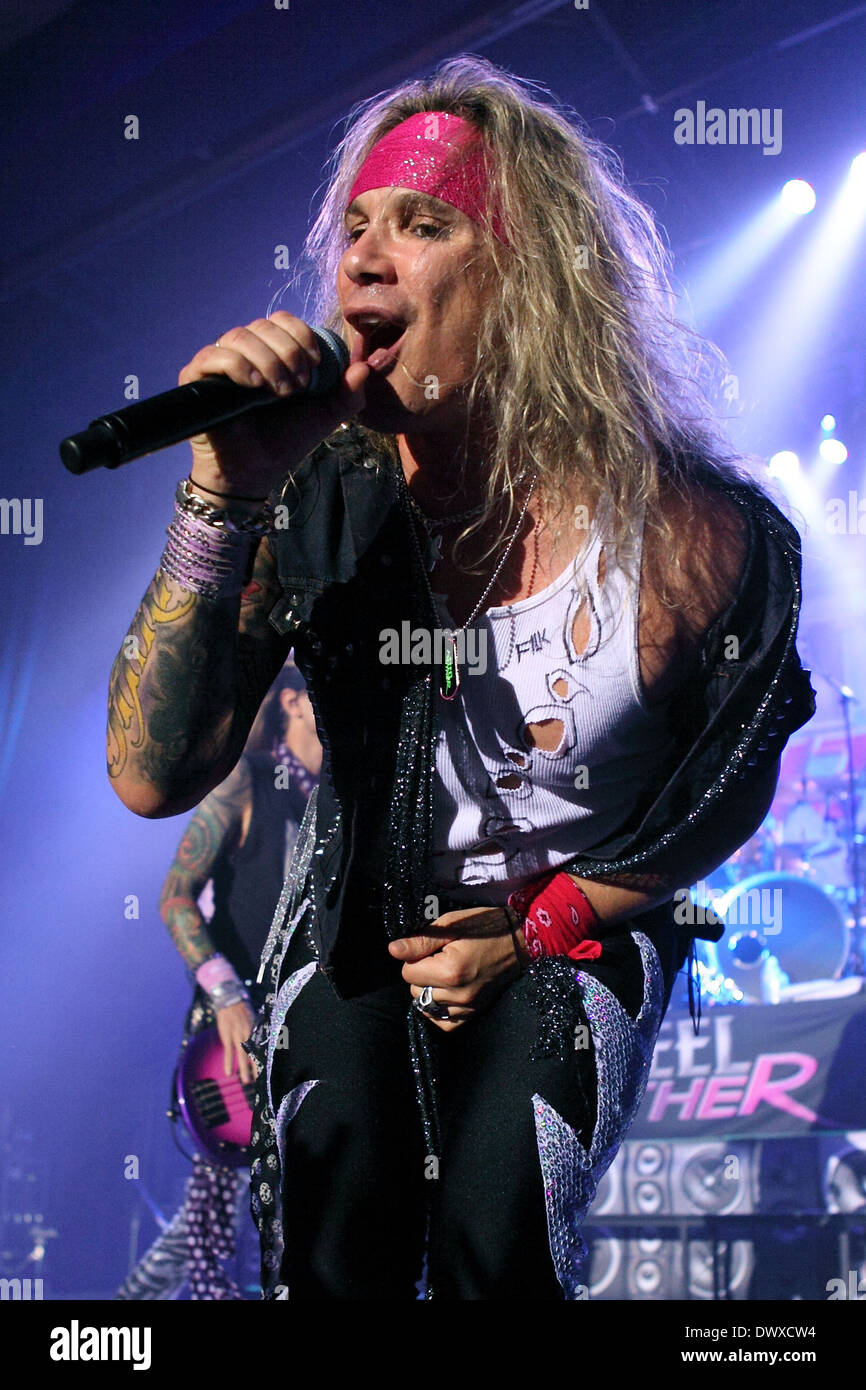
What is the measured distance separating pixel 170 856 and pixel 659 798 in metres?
4.21

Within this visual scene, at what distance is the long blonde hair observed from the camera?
151 centimetres

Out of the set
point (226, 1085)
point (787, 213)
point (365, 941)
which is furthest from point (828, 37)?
point (226, 1085)

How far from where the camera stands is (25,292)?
4645mm

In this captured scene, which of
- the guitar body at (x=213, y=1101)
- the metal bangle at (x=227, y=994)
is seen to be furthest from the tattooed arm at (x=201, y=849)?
the guitar body at (x=213, y=1101)

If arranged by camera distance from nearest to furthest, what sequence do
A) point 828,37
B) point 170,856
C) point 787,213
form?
point 828,37, point 787,213, point 170,856

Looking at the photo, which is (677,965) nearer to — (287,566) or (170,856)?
(287,566)

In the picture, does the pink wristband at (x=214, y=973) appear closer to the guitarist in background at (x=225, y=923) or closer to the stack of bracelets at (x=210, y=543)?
the guitarist in background at (x=225, y=923)

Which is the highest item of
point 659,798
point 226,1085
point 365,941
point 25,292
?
point 25,292

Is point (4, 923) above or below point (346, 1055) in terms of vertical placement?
above

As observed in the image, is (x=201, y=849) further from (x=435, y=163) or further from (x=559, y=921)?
(x=435, y=163)

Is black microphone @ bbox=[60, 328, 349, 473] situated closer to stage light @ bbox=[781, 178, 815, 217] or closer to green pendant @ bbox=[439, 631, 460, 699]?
green pendant @ bbox=[439, 631, 460, 699]

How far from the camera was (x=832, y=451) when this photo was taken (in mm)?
5793

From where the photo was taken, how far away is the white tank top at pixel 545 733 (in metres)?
1.38

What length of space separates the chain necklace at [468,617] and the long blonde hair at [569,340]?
2 centimetres
